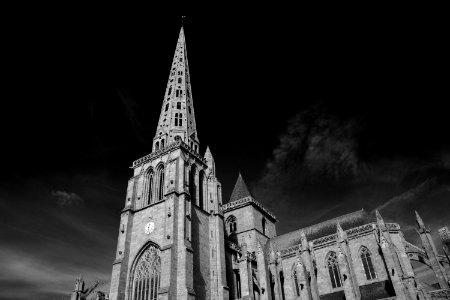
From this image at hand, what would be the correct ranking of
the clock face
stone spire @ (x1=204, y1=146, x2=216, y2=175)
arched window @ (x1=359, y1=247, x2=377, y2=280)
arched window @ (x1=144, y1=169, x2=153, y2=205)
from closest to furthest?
arched window @ (x1=359, y1=247, x2=377, y2=280)
the clock face
arched window @ (x1=144, y1=169, x2=153, y2=205)
stone spire @ (x1=204, y1=146, x2=216, y2=175)

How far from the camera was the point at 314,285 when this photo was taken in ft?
93.0

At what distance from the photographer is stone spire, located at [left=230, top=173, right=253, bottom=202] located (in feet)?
148

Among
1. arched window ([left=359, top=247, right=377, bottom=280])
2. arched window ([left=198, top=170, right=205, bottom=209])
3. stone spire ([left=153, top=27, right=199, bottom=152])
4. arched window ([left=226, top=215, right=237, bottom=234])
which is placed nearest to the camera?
arched window ([left=359, top=247, right=377, bottom=280])

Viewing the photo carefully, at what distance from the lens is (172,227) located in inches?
1069

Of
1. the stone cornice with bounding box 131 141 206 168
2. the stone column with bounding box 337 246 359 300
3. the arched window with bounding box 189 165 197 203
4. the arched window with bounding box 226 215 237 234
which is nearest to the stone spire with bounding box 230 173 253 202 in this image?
the arched window with bounding box 226 215 237 234

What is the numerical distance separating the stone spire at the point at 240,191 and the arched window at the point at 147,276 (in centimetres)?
1835

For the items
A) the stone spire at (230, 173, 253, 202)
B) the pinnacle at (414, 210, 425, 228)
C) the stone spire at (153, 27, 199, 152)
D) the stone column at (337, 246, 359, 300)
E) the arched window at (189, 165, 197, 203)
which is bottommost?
the stone column at (337, 246, 359, 300)

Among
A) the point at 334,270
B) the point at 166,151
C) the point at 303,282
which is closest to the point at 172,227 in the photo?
the point at 166,151

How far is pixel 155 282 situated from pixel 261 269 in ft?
30.9

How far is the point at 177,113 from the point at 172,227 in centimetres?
1618

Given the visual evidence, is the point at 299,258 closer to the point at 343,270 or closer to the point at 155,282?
the point at 343,270

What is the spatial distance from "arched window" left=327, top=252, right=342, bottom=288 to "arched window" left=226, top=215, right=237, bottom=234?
1401cm

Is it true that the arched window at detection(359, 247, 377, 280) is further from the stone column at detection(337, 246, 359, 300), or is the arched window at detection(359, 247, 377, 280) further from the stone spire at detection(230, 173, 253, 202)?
the stone spire at detection(230, 173, 253, 202)

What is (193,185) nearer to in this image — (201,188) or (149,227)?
(201,188)
